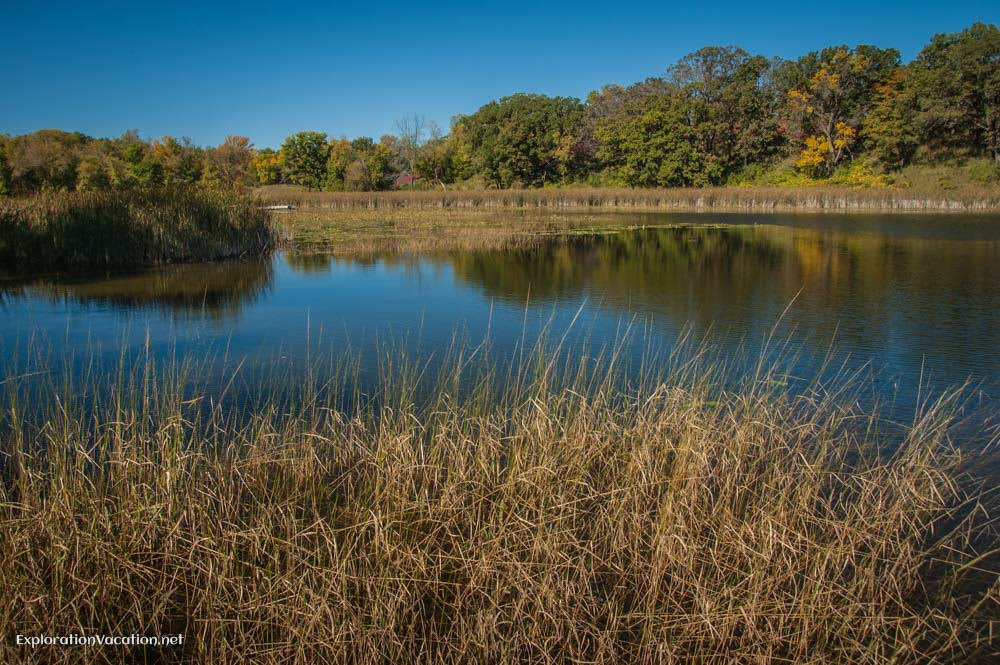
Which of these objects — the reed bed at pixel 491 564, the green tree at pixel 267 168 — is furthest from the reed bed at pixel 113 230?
the green tree at pixel 267 168

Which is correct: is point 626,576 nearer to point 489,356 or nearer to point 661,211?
point 489,356

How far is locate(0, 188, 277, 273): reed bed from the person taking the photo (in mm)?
13711

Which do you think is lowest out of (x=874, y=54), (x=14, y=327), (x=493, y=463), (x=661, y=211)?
(x=493, y=463)

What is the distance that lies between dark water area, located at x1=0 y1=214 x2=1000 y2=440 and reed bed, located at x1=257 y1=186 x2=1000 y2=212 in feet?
52.0

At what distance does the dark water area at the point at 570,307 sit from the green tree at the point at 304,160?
48791mm

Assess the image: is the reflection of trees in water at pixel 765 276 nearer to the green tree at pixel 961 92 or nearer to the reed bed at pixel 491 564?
the reed bed at pixel 491 564

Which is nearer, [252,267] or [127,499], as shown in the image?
[127,499]

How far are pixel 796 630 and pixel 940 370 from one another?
4854 millimetres

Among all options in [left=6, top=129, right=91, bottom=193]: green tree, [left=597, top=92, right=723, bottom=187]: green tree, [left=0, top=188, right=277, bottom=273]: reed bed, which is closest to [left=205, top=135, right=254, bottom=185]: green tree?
[left=6, top=129, right=91, bottom=193]: green tree

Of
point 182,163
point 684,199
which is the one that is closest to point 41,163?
point 182,163

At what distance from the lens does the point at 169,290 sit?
11.1 metres

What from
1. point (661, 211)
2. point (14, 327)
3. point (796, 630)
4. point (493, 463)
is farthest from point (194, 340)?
point (661, 211)

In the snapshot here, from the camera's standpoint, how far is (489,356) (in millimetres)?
6668

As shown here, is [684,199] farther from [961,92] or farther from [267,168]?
[267,168]
